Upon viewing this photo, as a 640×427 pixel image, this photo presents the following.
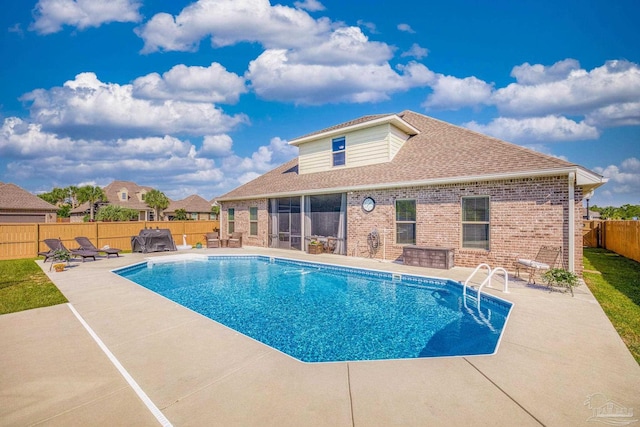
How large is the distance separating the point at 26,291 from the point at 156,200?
35950mm

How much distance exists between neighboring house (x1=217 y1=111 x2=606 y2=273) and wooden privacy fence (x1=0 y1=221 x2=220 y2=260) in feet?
13.7

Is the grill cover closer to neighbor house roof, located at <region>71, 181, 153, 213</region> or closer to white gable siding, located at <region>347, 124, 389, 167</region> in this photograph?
white gable siding, located at <region>347, 124, 389, 167</region>

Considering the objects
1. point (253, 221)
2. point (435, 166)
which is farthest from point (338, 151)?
point (253, 221)

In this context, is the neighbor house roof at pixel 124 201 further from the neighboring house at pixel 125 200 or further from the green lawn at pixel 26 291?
the green lawn at pixel 26 291

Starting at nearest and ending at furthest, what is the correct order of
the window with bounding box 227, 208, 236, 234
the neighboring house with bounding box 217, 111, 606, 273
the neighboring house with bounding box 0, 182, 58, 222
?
1. the neighboring house with bounding box 217, 111, 606, 273
2. the window with bounding box 227, 208, 236, 234
3. the neighboring house with bounding box 0, 182, 58, 222

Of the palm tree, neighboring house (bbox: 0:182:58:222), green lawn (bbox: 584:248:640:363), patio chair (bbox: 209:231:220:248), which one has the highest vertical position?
the palm tree

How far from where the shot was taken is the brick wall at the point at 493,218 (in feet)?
29.6

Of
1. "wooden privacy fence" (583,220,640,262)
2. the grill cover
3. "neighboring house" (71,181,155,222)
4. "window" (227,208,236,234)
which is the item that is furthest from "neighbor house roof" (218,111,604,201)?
"neighboring house" (71,181,155,222)

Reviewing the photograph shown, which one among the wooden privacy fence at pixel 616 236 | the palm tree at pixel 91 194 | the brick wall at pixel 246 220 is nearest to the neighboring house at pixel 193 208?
the palm tree at pixel 91 194

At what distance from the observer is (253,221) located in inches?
720

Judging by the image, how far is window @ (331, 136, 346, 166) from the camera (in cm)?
1530

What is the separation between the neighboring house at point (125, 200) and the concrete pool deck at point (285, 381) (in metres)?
42.5

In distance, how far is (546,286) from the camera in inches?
314

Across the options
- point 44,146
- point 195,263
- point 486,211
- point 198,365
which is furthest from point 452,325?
point 44,146
